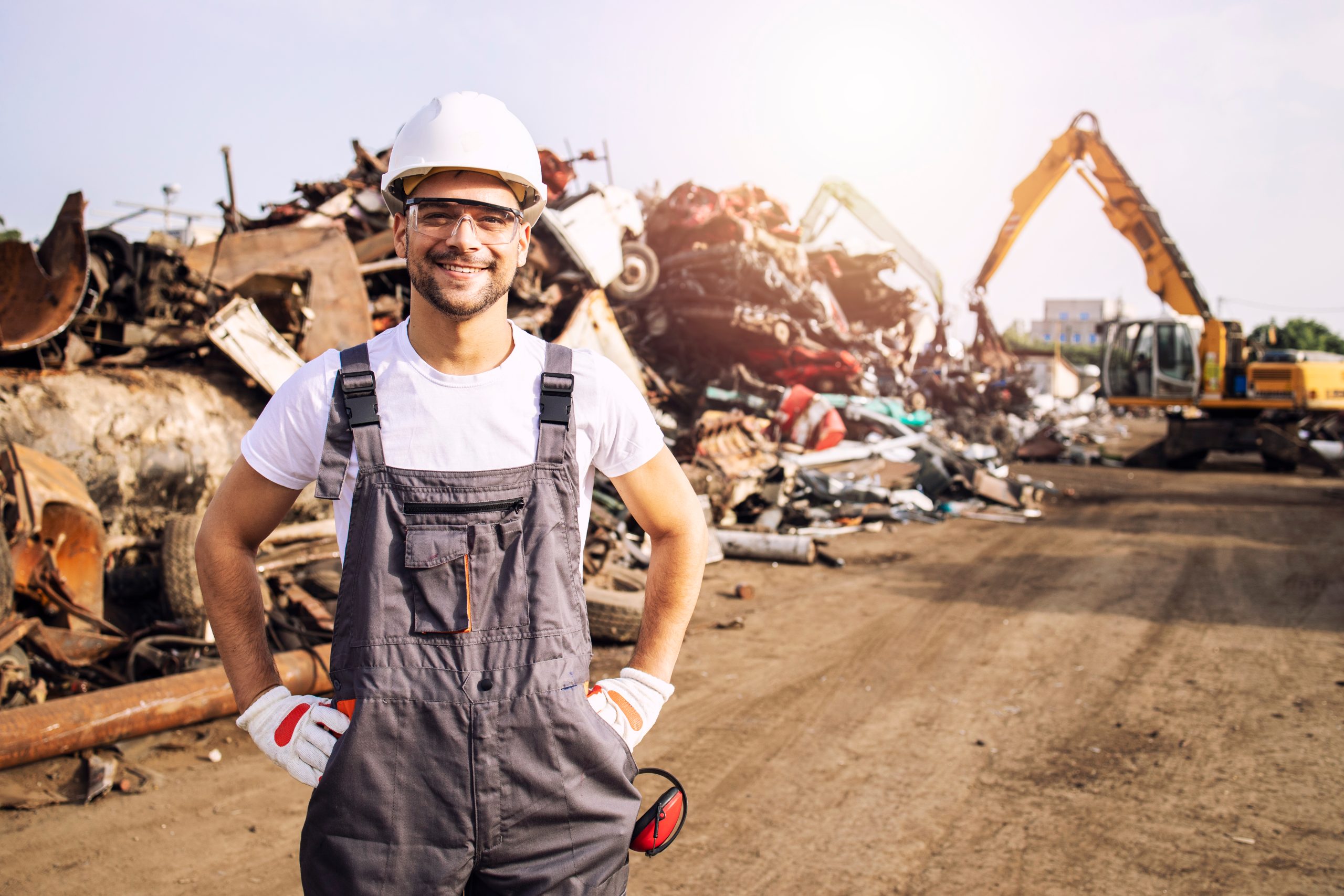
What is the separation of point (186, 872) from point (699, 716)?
2.45m

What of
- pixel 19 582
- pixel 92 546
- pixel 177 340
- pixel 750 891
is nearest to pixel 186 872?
pixel 750 891

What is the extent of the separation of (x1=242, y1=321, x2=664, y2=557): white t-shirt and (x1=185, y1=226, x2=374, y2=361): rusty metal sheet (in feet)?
20.7

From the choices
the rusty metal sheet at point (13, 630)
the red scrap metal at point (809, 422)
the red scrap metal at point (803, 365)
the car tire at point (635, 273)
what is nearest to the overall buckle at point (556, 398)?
the rusty metal sheet at point (13, 630)

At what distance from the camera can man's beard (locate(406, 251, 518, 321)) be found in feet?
5.21

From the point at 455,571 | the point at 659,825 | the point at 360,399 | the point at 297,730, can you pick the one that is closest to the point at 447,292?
the point at 360,399

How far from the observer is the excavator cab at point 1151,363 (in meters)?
16.0

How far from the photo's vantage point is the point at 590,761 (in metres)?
1.51

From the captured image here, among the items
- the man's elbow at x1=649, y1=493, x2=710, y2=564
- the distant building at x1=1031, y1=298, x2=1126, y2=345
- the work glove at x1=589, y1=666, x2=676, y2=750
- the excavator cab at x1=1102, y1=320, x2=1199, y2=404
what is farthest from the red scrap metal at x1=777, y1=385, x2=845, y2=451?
the distant building at x1=1031, y1=298, x2=1126, y2=345

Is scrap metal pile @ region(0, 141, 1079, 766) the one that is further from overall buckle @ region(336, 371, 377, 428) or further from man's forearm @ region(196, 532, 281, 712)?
overall buckle @ region(336, 371, 377, 428)

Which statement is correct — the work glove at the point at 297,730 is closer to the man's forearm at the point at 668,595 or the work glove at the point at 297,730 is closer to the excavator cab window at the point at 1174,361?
the man's forearm at the point at 668,595

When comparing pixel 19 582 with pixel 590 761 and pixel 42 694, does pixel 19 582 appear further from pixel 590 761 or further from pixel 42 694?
pixel 590 761

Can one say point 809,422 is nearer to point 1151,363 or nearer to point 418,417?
point 1151,363

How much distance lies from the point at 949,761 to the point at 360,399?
11.7 feet

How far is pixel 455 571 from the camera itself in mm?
1488
